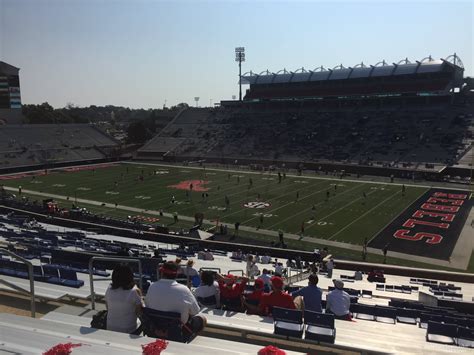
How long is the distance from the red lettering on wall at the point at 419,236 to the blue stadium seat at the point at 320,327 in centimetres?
2304

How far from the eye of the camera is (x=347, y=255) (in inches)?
949

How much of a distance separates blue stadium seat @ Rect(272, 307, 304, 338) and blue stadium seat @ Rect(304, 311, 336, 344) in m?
0.14

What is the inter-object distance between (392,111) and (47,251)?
70.3 metres

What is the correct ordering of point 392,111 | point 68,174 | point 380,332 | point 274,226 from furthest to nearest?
point 392,111
point 68,174
point 274,226
point 380,332

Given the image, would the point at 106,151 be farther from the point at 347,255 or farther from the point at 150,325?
the point at 150,325

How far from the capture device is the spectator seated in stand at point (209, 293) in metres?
7.17

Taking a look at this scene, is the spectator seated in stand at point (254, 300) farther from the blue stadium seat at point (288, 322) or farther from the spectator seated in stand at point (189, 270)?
the spectator seated in stand at point (189, 270)

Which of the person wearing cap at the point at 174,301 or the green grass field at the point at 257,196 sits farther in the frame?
the green grass field at the point at 257,196

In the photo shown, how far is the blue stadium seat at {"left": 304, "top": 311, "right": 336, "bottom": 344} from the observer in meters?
5.91

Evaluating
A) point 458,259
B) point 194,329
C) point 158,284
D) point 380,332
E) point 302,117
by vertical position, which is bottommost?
point 458,259

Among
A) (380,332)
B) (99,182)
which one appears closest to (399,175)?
(99,182)

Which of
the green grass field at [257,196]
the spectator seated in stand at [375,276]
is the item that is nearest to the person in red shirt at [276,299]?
the spectator seated in stand at [375,276]

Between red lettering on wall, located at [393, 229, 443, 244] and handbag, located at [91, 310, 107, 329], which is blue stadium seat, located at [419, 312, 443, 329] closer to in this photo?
handbag, located at [91, 310, 107, 329]

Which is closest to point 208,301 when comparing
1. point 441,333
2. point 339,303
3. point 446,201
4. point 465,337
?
point 339,303
